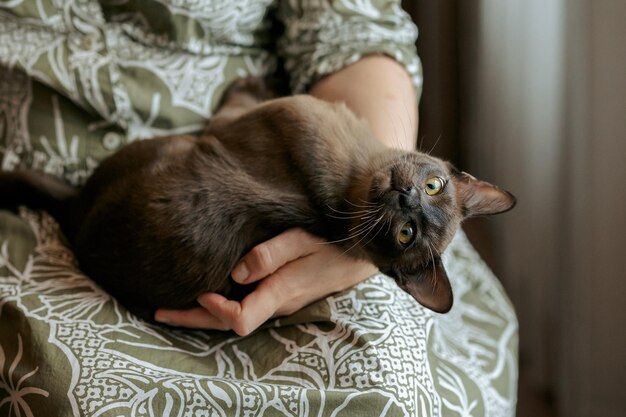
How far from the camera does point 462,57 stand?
6.23 ft

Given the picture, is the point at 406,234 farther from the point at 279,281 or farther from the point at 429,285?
the point at 279,281

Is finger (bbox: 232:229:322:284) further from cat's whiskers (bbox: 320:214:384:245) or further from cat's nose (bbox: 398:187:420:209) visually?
A: cat's nose (bbox: 398:187:420:209)

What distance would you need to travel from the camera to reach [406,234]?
3.70 ft

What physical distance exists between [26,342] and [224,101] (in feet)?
1.92

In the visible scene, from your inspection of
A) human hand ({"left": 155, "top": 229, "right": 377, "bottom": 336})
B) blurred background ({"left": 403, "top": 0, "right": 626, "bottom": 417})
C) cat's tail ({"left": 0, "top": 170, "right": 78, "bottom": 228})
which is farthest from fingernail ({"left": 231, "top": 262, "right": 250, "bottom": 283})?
blurred background ({"left": 403, "top": 0, "right": 626, "bottom": 417})

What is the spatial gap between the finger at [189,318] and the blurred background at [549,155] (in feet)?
3.00

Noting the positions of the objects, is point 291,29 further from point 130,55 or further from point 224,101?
point 130,55

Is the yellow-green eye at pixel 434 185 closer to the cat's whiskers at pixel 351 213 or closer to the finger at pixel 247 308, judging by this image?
the cat's whiskers at pixel 351 213

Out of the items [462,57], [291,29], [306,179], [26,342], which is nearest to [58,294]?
[26,342]

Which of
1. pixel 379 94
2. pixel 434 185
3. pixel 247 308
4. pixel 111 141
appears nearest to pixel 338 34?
pixel 379 94

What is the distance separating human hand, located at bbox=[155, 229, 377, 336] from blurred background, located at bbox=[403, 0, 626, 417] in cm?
68

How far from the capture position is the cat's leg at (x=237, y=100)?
4.09ft

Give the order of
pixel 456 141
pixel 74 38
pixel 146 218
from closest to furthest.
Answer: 1. pixel 146 218
2. pixel 74 38
3. pixel 456 141

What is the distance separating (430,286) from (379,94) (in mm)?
396
